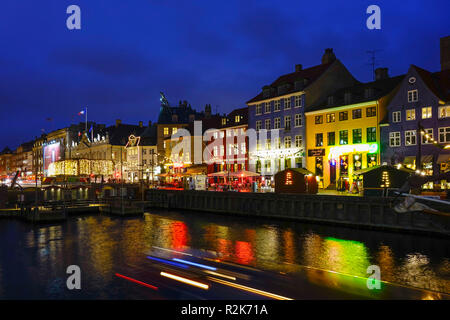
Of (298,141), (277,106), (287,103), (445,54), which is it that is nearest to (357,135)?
(298,141)

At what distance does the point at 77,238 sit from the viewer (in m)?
30.0

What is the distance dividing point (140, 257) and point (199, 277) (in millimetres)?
7220

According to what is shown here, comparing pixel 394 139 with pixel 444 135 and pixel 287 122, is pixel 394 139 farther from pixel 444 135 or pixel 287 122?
pixel 287 122

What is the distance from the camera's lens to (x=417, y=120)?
136 feet

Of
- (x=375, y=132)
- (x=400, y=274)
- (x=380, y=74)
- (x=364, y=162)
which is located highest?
(x=380, y=74)

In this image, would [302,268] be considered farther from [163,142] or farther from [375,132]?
[163,142]

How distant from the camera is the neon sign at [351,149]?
45281mm

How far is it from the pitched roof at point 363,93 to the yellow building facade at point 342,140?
679mm

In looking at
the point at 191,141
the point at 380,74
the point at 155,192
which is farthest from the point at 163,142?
the point at 380,74

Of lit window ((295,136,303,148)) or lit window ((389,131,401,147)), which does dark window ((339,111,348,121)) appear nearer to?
lit window ((389,131,401,147))

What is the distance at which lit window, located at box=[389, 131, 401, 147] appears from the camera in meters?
43.2

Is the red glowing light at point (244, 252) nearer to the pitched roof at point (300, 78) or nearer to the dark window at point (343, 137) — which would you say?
the dark window at point (343, 137)

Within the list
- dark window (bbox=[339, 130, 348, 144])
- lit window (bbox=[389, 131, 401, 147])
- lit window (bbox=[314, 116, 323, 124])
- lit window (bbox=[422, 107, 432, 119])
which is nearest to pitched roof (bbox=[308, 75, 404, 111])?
lit window (bbox=[314, 116, 323, 124])

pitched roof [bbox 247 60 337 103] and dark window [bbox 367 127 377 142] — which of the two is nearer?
dark window [bbox 367 127 377 142]
